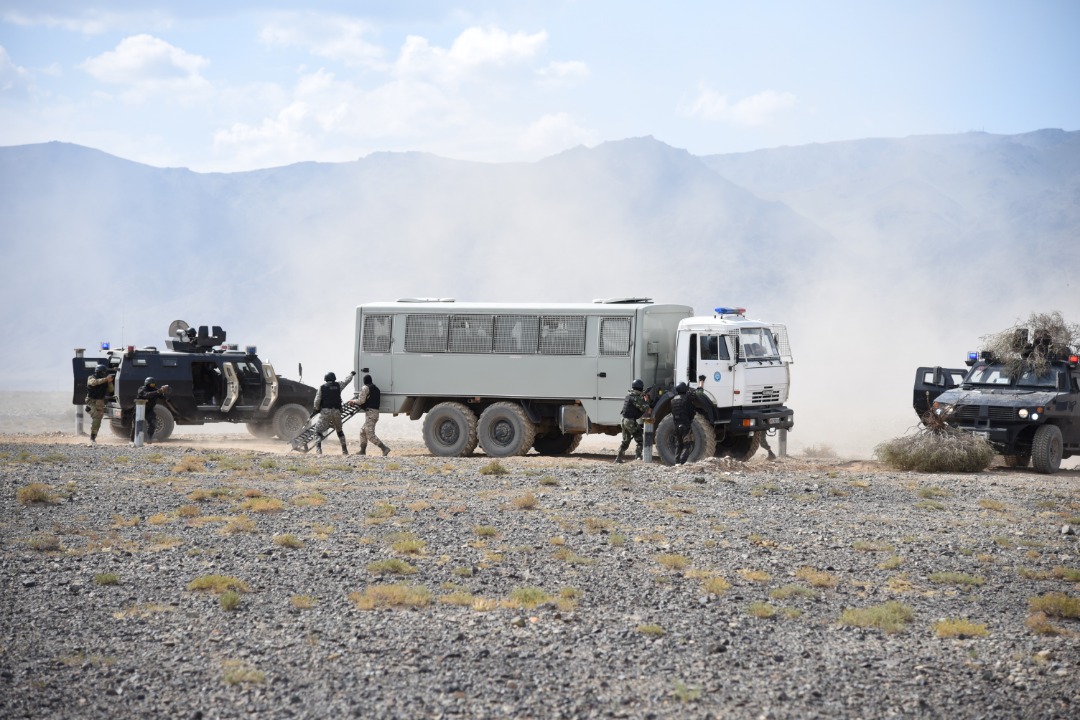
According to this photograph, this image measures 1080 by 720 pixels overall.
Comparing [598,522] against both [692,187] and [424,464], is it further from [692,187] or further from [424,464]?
[692,187]

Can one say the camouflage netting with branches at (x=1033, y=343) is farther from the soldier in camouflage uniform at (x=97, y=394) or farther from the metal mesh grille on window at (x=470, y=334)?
the soldier in camouflage uniform at (x=97, y=394)

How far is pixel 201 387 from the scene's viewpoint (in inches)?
1051

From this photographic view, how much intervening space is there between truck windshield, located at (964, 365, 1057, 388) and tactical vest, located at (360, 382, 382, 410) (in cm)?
1124

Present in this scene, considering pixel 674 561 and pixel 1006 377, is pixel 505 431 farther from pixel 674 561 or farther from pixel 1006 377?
pixel 674 561

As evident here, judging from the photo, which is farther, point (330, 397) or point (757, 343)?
point (330, 397)

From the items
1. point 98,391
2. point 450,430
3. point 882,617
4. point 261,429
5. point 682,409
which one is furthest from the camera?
point 261,429

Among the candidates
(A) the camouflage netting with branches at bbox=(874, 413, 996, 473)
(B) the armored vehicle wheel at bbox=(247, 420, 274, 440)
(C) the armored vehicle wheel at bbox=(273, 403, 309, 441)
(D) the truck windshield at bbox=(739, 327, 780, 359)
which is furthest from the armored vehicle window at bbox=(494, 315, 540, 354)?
(B) the armored vehicle wheel at bbox=(247, 420, 274, 440)

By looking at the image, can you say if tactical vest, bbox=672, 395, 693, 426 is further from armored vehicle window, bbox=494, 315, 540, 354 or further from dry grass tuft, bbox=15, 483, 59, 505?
dry grass tuft, bbox=15, 483, 59, 505

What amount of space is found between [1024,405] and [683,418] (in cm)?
612

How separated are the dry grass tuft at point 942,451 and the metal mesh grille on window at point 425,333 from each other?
8772 millimetres

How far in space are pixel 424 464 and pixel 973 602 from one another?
38.1 feet

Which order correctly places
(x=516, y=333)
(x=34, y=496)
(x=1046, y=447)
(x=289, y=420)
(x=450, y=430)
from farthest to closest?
(x=289, y=420)
(x=450, y=430)
(x=516, y=333)
(x=1046, y=447)
(x=34, y=496)

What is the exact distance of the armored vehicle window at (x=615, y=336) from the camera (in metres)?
20.7

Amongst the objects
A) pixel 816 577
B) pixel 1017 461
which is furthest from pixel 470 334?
pixel 816 577
